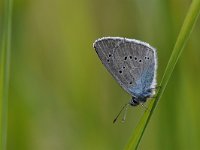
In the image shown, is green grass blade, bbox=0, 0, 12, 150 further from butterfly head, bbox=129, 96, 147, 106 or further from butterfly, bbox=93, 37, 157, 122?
butterfly head, bbox=129, 96, 147, 106

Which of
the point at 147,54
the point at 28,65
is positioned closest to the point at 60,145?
the point at 28,65

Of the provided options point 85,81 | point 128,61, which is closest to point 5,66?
point 128,61

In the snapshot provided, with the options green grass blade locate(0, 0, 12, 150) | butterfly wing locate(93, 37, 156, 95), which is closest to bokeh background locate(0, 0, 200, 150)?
butterfly wing locate(93, 37, 156, 95)

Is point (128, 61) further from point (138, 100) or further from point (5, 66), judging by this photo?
point (5, 66)

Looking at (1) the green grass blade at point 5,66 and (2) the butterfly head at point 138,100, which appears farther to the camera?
(2) the butterfly head at point 138,100

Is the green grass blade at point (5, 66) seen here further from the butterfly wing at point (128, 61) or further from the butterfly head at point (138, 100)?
the butterfly head at point (138, 100)

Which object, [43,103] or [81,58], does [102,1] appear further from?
[43,103]

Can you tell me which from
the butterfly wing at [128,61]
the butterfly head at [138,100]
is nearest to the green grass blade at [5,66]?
the butterfly wing at [128,61]

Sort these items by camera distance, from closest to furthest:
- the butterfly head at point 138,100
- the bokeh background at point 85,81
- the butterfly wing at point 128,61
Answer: the bokeh background at point 85,81 → the butterfly wing at point 128,61 → the butterfly head at point 138,100
